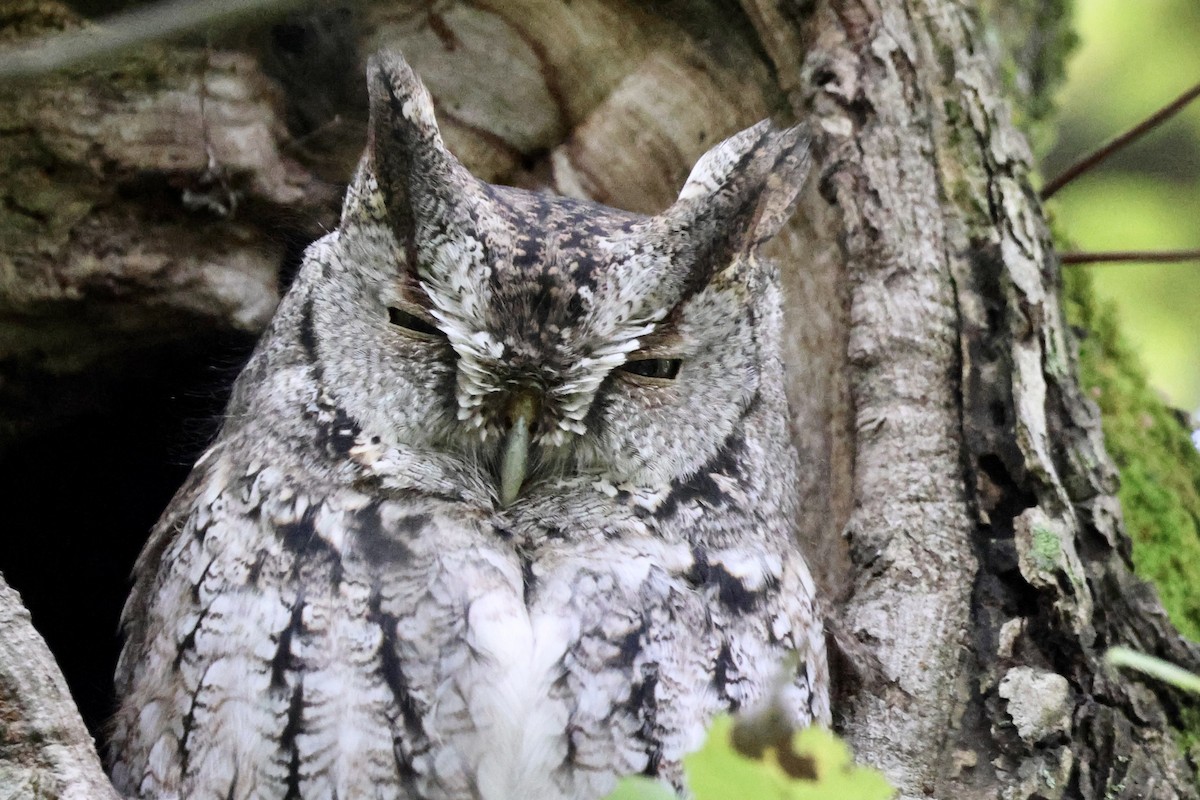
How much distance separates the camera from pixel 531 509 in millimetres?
1828

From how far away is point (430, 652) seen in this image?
165 cm

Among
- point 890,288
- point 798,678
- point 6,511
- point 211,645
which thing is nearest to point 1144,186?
point 890,288

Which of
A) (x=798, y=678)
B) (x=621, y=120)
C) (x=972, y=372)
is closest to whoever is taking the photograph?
(x=798, y=678)

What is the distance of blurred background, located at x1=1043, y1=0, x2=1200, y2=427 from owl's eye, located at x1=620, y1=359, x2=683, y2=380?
86.0 inches

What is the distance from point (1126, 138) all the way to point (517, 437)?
1.70 metres

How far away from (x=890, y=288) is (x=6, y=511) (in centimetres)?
224

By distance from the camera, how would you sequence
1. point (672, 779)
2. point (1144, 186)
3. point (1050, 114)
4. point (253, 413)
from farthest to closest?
point (1144, 186)
point (1050, 114)
point (253, 413)
point (672, 779)

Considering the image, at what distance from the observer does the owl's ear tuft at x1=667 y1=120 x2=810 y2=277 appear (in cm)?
181

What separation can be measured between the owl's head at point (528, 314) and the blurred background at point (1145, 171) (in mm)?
2098

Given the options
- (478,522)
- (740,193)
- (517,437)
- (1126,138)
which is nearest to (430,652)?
(478,522)

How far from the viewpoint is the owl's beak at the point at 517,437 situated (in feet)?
5.61

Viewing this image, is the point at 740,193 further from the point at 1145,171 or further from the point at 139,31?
the point at 1145,171

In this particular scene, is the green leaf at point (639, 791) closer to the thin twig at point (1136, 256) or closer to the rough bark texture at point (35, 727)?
the rough bark texture at point (35, 727)

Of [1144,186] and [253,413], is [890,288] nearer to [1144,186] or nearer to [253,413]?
[253,413]
